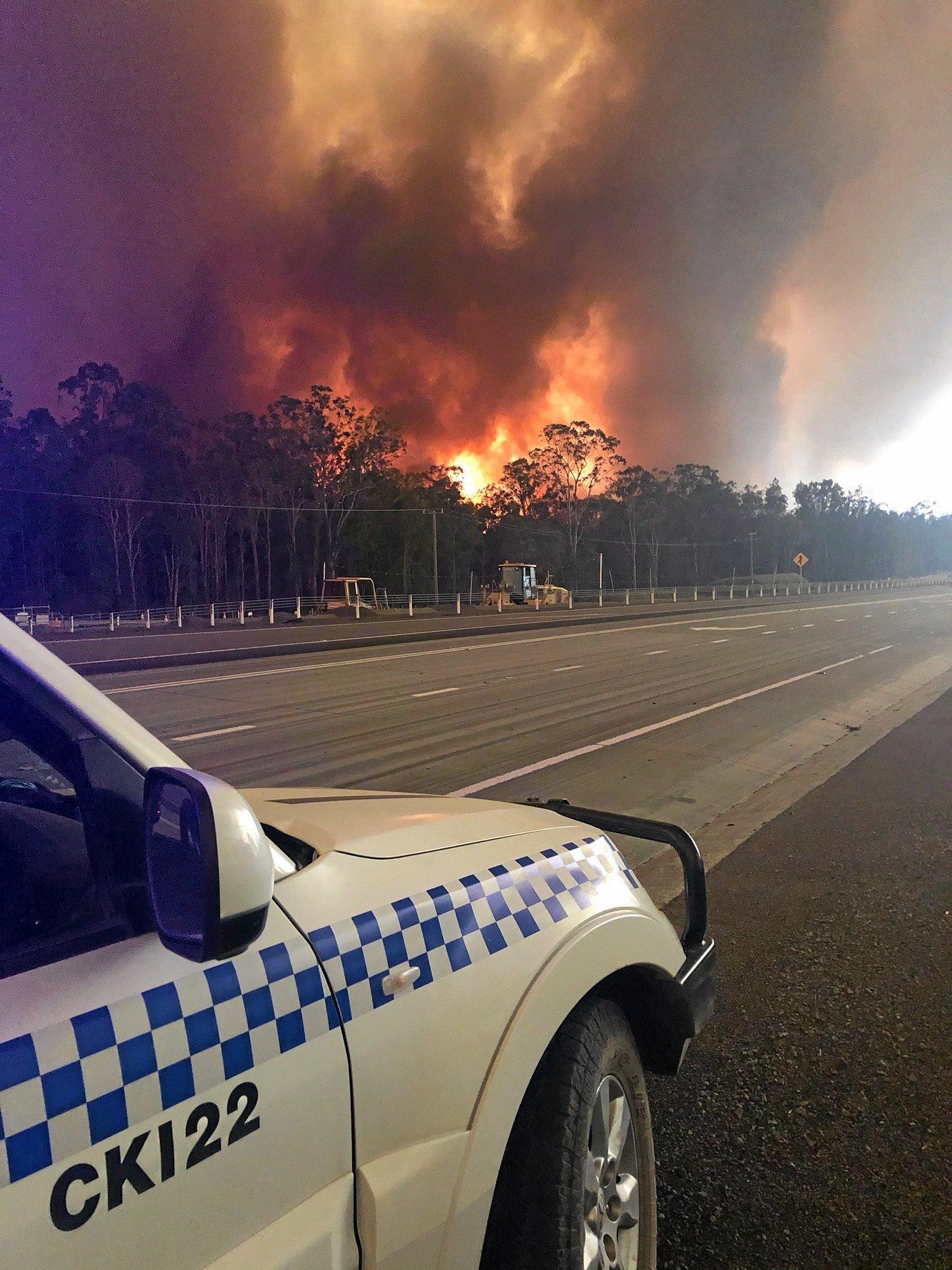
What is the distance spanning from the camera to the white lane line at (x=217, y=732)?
32.2ft

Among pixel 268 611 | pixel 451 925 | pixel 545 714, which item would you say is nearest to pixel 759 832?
pixel 451 925

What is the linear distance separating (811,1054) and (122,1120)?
2.95 meters

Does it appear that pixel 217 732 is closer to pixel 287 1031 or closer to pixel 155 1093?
pixel 287 1031

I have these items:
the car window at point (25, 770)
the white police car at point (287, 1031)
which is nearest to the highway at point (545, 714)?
the white police car at point (287, 1031)

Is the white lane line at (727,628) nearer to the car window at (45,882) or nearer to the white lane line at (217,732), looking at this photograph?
the white lane line at (217,732)

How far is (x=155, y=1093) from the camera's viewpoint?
3.98 feet

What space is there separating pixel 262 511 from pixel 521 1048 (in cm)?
7190

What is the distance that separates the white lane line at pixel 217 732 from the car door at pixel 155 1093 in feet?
28.3

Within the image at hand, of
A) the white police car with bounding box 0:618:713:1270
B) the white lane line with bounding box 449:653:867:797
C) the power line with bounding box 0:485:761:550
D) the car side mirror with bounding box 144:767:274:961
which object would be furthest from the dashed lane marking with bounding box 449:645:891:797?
A: the power line with bounding box 0:485:761:550

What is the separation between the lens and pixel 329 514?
238 ft

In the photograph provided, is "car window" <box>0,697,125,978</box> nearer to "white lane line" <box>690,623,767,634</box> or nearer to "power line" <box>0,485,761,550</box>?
"white lane line" <box>690,623,767,634</box>

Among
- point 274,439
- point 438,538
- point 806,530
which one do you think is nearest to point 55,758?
point 274,439

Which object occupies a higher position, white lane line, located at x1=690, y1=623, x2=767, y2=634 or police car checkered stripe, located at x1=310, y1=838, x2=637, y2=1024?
police car checkered stripe, located at x1=310, y1=838, x2=637, y2=1024

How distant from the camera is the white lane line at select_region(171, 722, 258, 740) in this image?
9.81m
